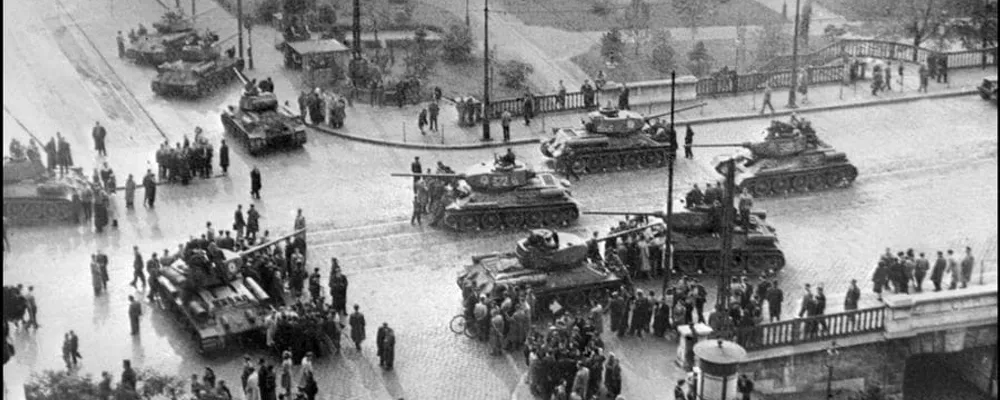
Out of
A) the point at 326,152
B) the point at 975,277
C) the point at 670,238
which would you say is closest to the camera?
the point at 975,277

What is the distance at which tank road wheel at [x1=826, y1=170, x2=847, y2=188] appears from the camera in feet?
148

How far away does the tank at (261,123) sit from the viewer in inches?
1903

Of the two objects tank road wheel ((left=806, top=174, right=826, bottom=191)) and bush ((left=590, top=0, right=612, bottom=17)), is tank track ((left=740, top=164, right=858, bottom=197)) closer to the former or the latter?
tank road wheel ((left=806, top=174, right=826, bottom=191))

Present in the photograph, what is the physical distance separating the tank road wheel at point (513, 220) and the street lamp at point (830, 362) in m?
12.2

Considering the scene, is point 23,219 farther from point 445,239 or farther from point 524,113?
point 524,113

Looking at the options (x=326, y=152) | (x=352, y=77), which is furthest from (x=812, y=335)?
(x=352, y=77)

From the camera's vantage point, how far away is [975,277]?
3381 cm

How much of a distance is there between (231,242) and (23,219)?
8.86 m

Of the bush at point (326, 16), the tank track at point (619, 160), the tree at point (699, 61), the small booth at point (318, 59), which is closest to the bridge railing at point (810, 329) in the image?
the tank track at point (619, 160)

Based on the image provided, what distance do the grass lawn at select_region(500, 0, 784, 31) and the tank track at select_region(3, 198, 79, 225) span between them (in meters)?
33.3

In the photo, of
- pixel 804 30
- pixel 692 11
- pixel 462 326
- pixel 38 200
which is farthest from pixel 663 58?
pixel 462 326

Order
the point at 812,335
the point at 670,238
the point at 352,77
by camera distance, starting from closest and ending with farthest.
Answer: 1. the point at 812,335
2. the point at 670,238
3. the point at 352,77

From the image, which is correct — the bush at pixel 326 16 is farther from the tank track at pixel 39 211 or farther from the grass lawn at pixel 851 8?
the tank track at pixel 39 211

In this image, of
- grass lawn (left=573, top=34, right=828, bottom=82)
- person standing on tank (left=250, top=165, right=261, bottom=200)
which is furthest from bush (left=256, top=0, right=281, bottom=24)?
person standing on tank (left=250, top=165, right=261, bottom=200)
